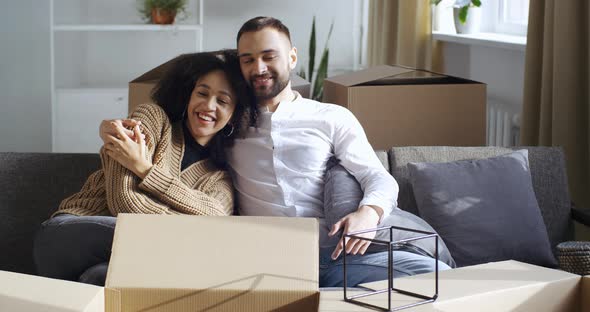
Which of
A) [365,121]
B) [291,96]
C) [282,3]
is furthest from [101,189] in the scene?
[282,3]

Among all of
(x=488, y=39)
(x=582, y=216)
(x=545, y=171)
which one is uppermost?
(x=488, y=39)

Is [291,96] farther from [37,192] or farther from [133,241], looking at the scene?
[133,241]

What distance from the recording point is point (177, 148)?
2178 millimetres

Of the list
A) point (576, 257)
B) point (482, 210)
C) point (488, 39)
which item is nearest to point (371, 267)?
point (576, 257)

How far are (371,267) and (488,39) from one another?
2.01 meters

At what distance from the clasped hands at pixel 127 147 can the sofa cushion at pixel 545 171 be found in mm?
808

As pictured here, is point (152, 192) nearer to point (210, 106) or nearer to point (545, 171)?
point (210, 106)

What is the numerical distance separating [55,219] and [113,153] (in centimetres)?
20

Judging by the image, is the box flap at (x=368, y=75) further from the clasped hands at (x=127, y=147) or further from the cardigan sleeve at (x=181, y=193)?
the clasped hands at (x=127, y=147)

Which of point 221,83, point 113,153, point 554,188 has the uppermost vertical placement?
point 221,83

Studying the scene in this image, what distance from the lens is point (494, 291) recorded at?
113cm

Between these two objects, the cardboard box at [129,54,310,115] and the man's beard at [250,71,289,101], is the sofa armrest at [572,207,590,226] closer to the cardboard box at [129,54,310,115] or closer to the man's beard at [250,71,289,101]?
the man's beard at [250,71,289,101]

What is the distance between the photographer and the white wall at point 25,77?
187 inches

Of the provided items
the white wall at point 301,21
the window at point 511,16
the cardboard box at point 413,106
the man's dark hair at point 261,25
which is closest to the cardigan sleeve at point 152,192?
the man's dark hair at point 261,25
